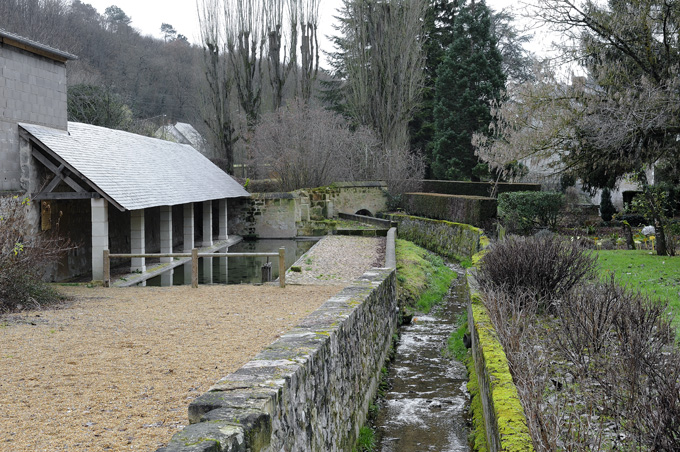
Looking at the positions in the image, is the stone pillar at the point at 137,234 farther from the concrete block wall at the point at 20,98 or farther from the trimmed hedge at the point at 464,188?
the trimmed hedge at the point at 464,188

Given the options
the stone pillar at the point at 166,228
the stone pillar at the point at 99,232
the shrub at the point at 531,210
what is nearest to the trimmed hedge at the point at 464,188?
the shrub at the point at 531,210

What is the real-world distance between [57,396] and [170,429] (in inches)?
52.9

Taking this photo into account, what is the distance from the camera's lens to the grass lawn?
9.82 m

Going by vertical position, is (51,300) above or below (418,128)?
below

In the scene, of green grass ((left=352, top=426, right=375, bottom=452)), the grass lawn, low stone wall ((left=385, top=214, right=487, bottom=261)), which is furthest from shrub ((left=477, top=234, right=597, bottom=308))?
low stone wall ((left=385, top=214, right=487, bottom=261))

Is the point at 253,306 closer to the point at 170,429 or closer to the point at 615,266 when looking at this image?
the point at 170,429

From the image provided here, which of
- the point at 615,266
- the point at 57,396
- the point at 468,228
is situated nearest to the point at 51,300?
the point at 57,396

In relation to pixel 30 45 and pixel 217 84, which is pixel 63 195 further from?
pixel 217 84

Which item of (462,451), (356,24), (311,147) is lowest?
(462,451)

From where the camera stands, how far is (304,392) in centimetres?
461

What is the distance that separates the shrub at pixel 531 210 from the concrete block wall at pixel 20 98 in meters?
14.4

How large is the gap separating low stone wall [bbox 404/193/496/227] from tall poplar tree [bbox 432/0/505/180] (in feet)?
15.0

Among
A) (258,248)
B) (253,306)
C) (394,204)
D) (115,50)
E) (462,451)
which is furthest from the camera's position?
(115,50)

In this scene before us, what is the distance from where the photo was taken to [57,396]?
4996 millimetres
